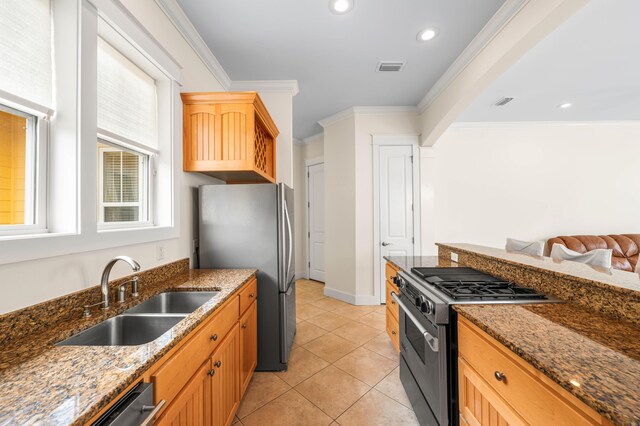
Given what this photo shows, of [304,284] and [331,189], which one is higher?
[331,189]

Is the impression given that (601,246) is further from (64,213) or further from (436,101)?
(64,213)

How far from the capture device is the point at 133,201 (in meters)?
1.68

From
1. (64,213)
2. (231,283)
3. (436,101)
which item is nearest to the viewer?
(64,213)

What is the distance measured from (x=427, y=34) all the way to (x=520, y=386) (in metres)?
2.56

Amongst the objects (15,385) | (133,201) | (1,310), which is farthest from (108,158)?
(15,385)

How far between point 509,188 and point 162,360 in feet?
17.1

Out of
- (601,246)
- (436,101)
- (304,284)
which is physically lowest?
(304,284)

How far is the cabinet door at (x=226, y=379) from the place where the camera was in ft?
4.25

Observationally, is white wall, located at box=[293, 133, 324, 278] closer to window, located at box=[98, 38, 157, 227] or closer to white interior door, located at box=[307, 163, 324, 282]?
white interior door, located at box=[307, 163, 324, 282]

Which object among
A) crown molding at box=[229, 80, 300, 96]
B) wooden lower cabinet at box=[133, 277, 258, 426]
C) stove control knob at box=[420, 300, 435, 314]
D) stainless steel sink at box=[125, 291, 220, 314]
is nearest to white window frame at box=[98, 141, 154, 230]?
stainless steel sink at box=[125, 291, 220, 314]

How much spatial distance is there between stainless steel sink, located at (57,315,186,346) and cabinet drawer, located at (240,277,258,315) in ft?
1.61

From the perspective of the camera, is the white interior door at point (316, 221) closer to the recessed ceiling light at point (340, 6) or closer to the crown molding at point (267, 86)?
the crown molding at point (267, 86)

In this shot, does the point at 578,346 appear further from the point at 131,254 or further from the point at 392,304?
the point at 131,254

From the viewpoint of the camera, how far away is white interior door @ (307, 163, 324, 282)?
4.97 metres
